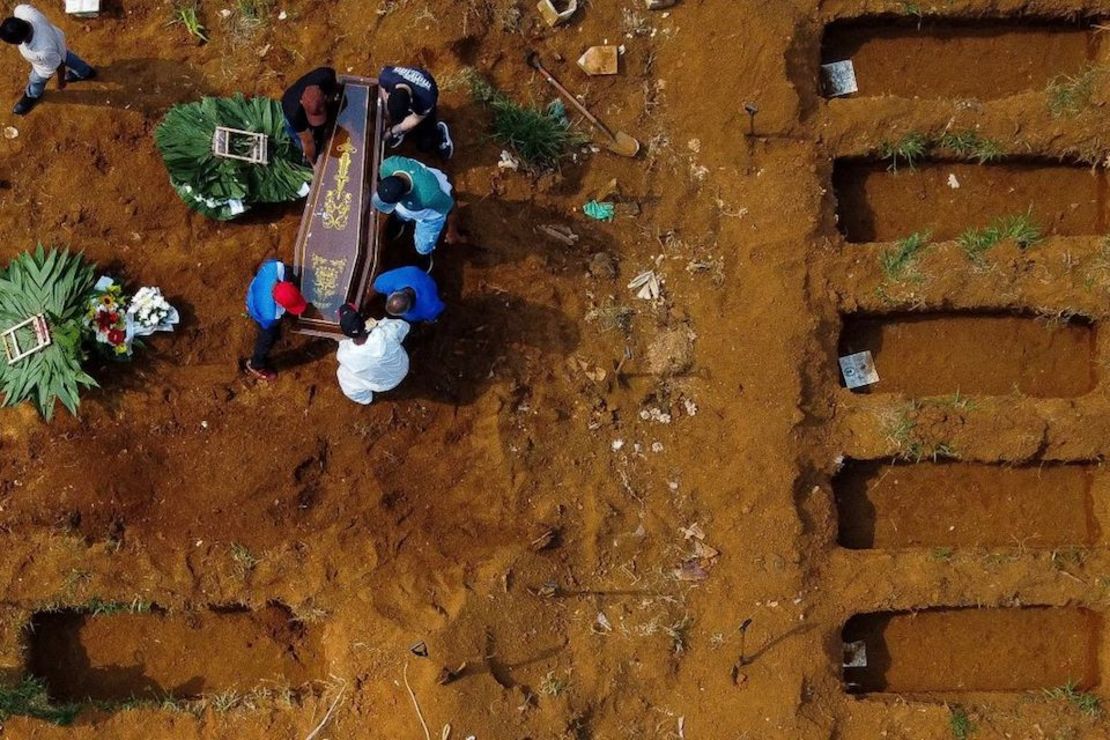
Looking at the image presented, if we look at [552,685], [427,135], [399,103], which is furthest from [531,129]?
[552,685]

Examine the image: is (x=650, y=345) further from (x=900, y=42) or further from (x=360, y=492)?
(x=900, y=42)

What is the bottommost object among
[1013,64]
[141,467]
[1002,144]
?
[141,467]

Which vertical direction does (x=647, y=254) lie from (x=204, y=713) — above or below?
above

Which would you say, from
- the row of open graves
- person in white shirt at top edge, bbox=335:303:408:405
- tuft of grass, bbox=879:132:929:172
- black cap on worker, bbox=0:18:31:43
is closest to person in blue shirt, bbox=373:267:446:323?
person in white shirt at top edge, bbox=335:303:408:405

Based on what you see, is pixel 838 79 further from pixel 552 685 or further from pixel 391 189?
pixel 552 685

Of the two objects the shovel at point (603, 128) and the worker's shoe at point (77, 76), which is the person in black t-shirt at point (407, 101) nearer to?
the shovel at point (603, 128)

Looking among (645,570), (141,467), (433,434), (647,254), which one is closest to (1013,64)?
(647,254)
